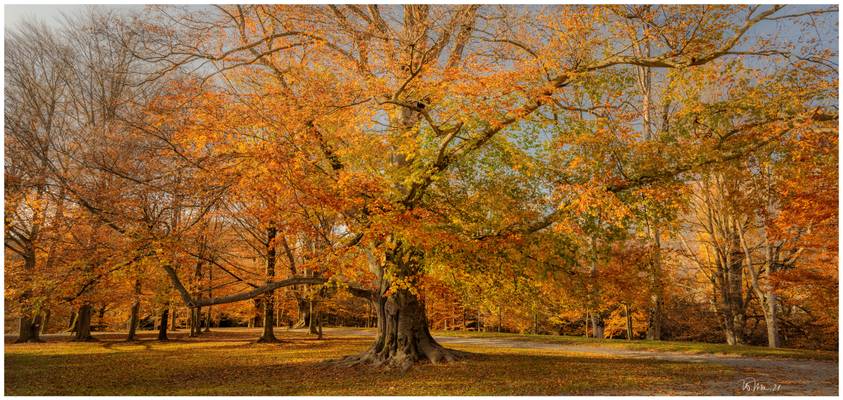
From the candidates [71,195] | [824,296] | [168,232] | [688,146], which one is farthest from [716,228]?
[71,195]

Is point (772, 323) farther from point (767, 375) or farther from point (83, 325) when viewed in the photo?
point (83, 325)

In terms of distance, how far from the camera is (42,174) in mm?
11008

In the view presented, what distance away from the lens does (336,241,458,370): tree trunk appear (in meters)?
11.6

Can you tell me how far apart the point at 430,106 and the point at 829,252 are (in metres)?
11.7

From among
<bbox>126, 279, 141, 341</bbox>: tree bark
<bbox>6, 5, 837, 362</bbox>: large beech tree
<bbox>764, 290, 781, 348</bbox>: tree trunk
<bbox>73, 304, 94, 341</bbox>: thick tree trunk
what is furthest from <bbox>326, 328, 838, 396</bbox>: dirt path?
<bbox>73, 304, 94, 341</bbox>: thick tree trunk

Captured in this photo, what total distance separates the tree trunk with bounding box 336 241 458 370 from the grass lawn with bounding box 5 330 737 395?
43 cm

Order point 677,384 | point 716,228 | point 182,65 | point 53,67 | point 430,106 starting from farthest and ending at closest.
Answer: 1. point 716,228
2. point 53,67
3. point 182,65
4. point 430,106
5. point 677,384

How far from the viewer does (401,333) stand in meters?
11.9

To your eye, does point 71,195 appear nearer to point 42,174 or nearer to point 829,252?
point 42,174

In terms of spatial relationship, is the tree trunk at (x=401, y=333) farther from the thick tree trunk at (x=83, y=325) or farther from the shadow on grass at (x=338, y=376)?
the thick tree trunk at (x=83, y=325)

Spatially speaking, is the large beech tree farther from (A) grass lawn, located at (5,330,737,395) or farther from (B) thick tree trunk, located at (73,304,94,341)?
(B) thick tree trunk, located at (73,304,94,341)

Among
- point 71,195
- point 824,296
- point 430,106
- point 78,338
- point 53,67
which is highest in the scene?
point 53,67

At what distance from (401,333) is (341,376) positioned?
183cm

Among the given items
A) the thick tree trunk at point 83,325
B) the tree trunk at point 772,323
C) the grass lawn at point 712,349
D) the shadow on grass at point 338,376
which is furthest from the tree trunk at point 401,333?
the thick tree trunk at point 83,325
